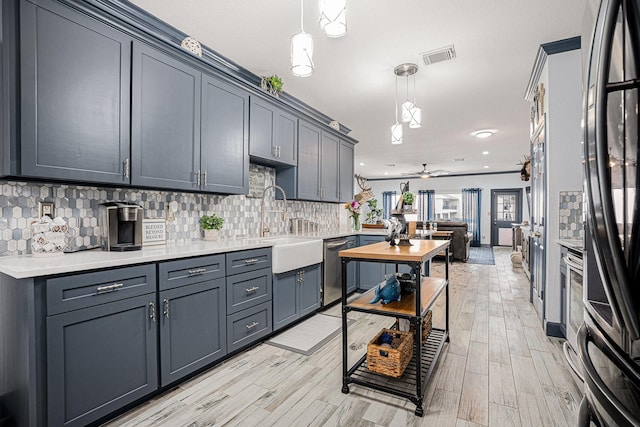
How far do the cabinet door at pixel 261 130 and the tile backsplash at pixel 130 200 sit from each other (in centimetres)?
43

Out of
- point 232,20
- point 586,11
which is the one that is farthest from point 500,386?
point 232,20

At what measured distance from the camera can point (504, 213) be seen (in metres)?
11.5

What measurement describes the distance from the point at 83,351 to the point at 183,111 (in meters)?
1.71

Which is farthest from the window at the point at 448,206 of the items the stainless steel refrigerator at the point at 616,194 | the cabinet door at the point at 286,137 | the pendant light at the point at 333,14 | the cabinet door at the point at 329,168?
the stainless steel refrigerator at the point at 616,194

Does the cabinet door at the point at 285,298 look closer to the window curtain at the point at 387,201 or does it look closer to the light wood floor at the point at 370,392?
the light wood floor at the point at 370,392

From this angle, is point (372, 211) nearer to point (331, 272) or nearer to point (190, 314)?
point (331, 272)

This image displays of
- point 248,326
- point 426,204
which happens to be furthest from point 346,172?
point 426,204

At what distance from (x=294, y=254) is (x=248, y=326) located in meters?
0.78

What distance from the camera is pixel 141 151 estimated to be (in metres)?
2.18

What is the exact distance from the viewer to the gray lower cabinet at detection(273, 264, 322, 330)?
296 centimetres

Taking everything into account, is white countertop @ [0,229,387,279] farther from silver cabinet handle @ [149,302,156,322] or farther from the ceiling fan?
the ceiling fan

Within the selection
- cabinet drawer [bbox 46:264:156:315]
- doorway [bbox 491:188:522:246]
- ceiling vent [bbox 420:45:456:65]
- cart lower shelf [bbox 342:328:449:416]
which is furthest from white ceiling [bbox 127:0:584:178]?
doorway [bbox 491:188:522:246]

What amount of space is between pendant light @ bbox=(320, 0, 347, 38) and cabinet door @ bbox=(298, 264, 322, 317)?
2271 mm

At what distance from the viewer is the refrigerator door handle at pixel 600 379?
46 cm
